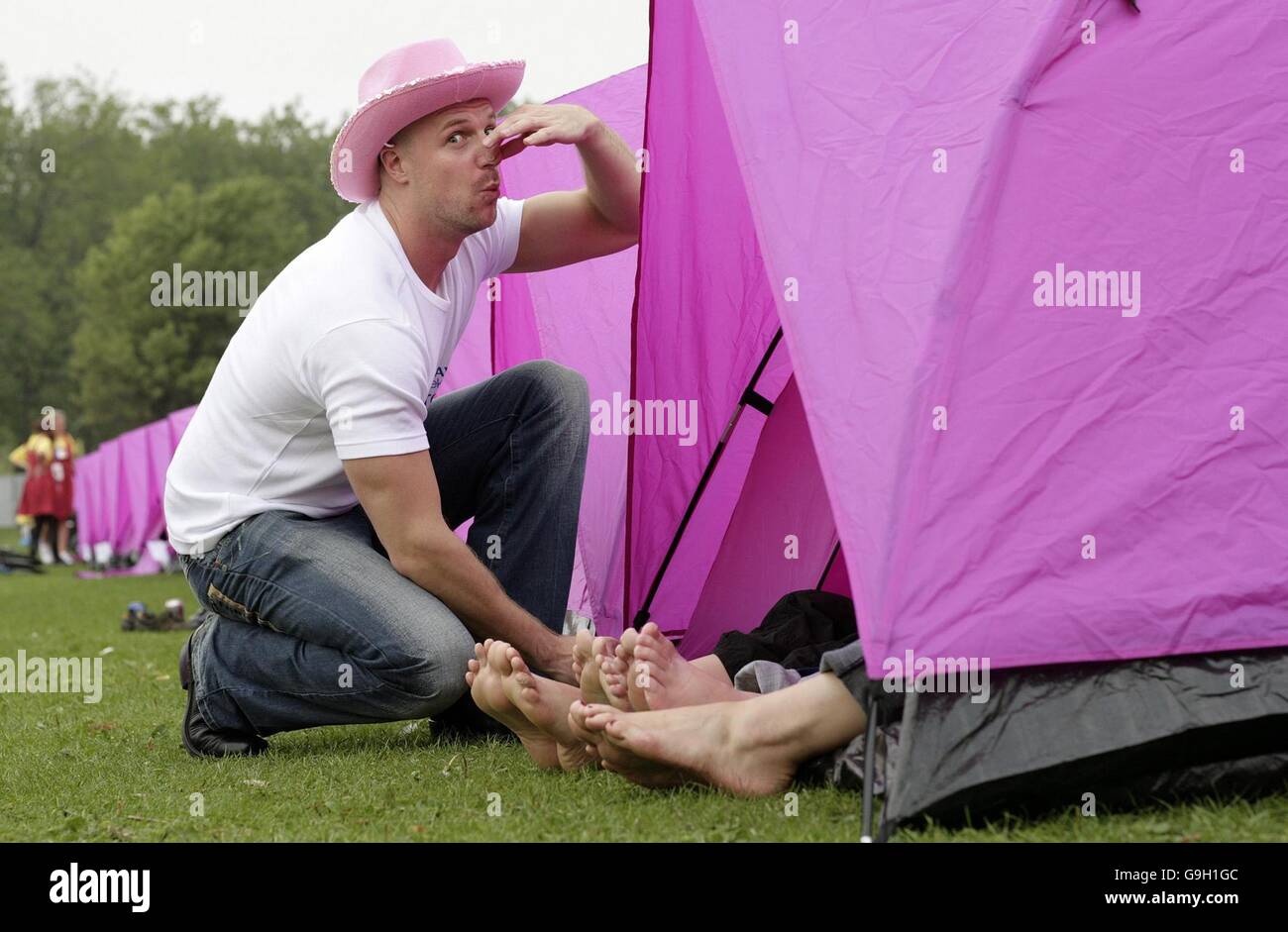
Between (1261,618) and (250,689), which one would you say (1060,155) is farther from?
(250,689)

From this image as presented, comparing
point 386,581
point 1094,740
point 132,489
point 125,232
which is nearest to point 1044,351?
point 1094,740

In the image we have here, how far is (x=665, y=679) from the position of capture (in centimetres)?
228

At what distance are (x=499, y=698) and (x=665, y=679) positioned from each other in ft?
0.98

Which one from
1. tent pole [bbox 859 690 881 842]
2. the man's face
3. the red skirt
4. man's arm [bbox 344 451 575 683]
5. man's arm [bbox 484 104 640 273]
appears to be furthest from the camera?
the red skirt

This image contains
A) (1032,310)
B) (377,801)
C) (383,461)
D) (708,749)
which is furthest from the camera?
(383,461)

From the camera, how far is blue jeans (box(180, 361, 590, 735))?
Answer: 8.83 feet

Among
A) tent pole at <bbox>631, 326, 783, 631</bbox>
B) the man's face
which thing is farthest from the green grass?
the man's face

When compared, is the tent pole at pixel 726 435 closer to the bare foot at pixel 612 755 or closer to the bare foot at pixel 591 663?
the bare foot at pixel 591 663

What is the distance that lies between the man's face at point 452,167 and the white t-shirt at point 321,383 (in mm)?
109

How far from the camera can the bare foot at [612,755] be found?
6.98ft

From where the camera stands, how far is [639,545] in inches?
126

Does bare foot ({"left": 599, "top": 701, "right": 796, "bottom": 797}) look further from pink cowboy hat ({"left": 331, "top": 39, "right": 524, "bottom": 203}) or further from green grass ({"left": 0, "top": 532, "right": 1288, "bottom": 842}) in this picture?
pink cowboy hat ({"left": 331, "top": 39, "right": 524, "bottom": 203})

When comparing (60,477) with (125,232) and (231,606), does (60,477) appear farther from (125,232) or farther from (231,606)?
(125,232)
